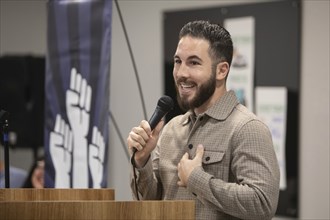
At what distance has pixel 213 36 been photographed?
1747 millimetres

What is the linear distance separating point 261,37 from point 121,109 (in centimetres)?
112

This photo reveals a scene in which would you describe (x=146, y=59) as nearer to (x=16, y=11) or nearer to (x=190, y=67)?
(x=16, y=11)

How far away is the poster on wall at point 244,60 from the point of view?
3264 mm

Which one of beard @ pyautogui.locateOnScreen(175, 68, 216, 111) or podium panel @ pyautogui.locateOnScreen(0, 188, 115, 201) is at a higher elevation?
beard @ pyautogui.locateOnScreen(175, 68, 216, 111)

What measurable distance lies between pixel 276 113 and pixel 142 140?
1.70m

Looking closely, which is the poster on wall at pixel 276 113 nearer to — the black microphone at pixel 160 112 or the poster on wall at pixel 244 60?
the poster on wall at pixel 244 60

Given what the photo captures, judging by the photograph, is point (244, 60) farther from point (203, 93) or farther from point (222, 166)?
point (222, 166)

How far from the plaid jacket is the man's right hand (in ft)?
0.11

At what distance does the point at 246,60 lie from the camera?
10.8 feet

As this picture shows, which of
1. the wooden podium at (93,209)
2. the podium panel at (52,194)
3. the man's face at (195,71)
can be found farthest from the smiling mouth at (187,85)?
the wooden podium at (93,209)

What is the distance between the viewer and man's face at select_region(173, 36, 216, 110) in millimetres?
1718

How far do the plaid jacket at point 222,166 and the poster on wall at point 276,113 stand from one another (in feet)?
4.57

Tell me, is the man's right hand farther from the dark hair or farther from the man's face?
the dark hair

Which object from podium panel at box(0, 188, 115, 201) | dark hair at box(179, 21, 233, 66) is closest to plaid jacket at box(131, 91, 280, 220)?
dark hair at box(179, 21, 233, 66)
